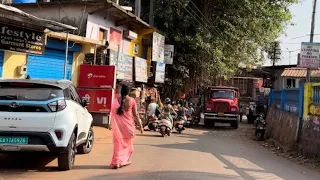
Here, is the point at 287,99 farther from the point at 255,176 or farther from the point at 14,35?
the point at 14,35

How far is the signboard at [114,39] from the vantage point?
1945cm

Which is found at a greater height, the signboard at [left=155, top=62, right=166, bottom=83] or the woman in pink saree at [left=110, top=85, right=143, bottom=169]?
the signboard at [left=155, top=62, right=166, bottom=83]

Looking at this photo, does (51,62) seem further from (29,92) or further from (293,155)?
(293,155)

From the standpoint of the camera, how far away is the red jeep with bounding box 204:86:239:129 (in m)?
23.0

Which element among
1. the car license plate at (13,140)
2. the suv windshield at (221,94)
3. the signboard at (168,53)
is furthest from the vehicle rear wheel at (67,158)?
the signboard at (168,53)

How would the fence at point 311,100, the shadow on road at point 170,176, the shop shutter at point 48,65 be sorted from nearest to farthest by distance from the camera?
the shadow on road at point 170,176 < the fence at point 311,100 < the shop shutter at point 48,65

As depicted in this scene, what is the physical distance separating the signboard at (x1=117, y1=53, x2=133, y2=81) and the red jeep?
5463 mm

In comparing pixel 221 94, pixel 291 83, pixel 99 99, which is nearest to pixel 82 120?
pixel 99 99

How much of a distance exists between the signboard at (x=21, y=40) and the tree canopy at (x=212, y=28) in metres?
13.5

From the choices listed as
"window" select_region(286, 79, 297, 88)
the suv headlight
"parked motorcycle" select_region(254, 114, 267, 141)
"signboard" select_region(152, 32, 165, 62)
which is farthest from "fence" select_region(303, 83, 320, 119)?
"window" select_region(286, 79, 297, 88)

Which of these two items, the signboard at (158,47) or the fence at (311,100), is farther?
the signboard at (158,47)

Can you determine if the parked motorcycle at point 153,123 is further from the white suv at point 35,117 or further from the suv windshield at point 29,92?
the suv windshield at point 29,92

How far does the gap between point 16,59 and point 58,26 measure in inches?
91.9

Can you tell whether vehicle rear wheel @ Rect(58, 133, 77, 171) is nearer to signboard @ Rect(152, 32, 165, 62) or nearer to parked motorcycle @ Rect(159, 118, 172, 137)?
parked motorcycle @ Rect(159, 118, 172, 137)
